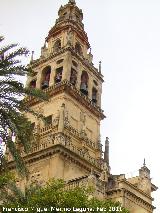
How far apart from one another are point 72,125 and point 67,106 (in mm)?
1717

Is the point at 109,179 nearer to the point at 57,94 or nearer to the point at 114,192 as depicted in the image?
the point at 114,192

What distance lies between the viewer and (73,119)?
133 ft

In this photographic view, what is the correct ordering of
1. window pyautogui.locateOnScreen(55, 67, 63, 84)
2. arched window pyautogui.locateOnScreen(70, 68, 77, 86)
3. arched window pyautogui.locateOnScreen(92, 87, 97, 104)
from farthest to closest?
arched window pyautogui.locateOnScreen(92, 87, 97, 104), arched window pyautogui.locateOnScreen(70, 68, 77, 86), window pyautogui.locateOnScreen(55, 67, 63, 84)

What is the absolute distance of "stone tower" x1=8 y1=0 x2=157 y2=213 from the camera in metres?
36.3

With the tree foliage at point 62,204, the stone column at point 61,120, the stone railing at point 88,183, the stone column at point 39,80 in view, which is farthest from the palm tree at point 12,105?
the stone column at point 39,80

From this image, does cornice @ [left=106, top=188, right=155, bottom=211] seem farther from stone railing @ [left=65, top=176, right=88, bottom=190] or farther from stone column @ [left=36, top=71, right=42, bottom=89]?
stone column @ [left=36, top=71, right=42, bottom=89]

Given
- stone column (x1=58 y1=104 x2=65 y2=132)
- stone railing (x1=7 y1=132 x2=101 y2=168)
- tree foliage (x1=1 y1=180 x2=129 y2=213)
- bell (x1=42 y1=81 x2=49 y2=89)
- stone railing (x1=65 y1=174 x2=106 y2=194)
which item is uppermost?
bell (x1=42 y1=81 x2=49 y2=89)

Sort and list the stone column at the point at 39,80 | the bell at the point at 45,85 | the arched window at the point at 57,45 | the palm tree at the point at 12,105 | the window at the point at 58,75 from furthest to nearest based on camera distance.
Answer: the arched window at the point at 57,45 → the stone column at the point at 39,80 → the bell at the point at 45,85 → the window at the point at 58,75 → the palm tree at the point at 12,105

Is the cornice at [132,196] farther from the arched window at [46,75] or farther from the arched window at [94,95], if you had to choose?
the arched window at [46,75]

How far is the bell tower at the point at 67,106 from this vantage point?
3656 cm

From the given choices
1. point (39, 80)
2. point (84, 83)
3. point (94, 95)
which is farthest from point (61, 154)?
point (94, 95)

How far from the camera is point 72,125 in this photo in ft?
131

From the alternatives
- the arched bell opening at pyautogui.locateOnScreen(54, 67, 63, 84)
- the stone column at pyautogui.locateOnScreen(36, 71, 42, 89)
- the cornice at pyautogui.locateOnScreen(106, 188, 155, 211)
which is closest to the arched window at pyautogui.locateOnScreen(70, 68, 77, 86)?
the arched bell opening at pyautogui.locateOnScreen(54, 67, 63, 84)

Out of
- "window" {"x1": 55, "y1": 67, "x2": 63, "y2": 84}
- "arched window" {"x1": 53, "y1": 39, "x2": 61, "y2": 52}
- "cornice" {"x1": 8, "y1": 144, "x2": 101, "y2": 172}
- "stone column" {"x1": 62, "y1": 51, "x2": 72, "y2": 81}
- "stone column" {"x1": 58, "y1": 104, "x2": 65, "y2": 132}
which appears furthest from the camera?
"arched window" {"x1": 53, "y1": 39, "x2": 61, "y2": 52}
